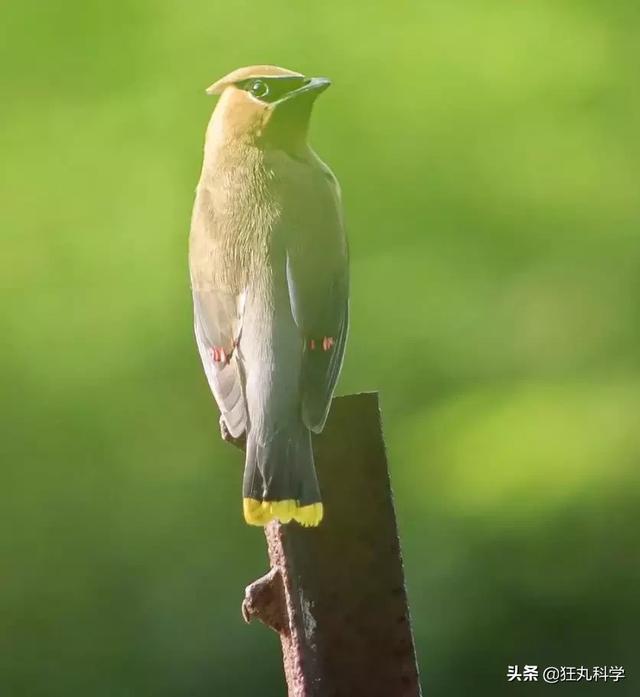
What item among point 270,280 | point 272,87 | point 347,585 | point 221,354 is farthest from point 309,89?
point 347,585

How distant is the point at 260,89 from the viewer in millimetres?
1401

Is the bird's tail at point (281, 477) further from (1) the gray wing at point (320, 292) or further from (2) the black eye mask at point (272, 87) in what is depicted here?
(2) the black eye mask at point (272, 87)

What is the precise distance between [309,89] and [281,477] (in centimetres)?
55

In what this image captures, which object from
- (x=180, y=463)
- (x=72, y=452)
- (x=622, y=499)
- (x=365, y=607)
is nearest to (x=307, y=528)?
(x=365, y=607)

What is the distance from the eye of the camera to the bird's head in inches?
54.6

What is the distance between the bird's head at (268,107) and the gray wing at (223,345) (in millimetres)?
230

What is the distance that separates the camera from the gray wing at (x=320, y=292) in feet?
4.15

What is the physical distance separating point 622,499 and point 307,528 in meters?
0.58

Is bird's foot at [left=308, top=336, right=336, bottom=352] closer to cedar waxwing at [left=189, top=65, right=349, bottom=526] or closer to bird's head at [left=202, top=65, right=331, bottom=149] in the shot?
cedar waxwing at [left=189, top=65, right=349, bottom=526]

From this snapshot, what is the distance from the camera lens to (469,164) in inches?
61.1

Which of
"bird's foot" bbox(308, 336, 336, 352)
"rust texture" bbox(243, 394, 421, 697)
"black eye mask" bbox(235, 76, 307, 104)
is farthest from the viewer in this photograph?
"black eye mask" bbox(235, 76, 307, 104)

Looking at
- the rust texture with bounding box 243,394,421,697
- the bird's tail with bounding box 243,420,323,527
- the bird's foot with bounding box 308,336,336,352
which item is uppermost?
the bird's foot with bounding box 308,336,336,352

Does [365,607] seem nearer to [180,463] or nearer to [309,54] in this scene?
[180,463]

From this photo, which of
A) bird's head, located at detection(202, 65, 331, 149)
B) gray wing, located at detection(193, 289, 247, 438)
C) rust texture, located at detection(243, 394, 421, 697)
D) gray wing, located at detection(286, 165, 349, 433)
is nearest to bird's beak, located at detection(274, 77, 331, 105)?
bird's head, located at detection(202, 65, 331, 149)
